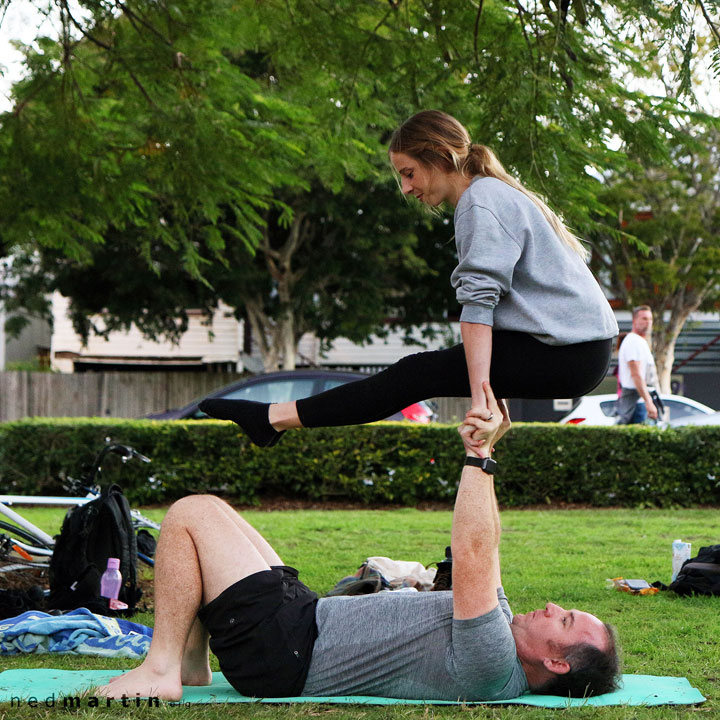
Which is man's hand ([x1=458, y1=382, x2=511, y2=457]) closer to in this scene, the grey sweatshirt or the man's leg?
the grey sweatshirt

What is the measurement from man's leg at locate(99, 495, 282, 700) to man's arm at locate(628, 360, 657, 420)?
7.89 metres

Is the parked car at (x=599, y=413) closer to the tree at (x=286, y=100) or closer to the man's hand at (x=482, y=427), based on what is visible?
the tree at (x=286, y=100)

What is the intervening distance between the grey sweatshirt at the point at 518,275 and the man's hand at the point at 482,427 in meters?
0.32

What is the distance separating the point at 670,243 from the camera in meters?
23.7

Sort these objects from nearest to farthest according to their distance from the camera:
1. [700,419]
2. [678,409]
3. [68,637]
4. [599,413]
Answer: [68,637]
[599,413]
[700,419]
[678,409]

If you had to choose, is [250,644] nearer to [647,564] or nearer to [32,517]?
[647,564]

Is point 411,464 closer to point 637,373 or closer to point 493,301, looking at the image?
point 637,373

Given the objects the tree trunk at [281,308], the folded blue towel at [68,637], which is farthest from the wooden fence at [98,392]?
the folded blue towel at [68,637]

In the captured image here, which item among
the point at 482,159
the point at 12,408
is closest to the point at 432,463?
the point at 482,159

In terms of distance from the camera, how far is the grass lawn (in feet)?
11.8

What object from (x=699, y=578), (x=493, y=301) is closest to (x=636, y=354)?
(x=699, y=578)

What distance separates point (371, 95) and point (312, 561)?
12.1 ft

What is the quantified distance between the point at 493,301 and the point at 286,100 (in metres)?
4.42

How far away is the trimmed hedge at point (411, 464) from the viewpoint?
1185 centimetres
